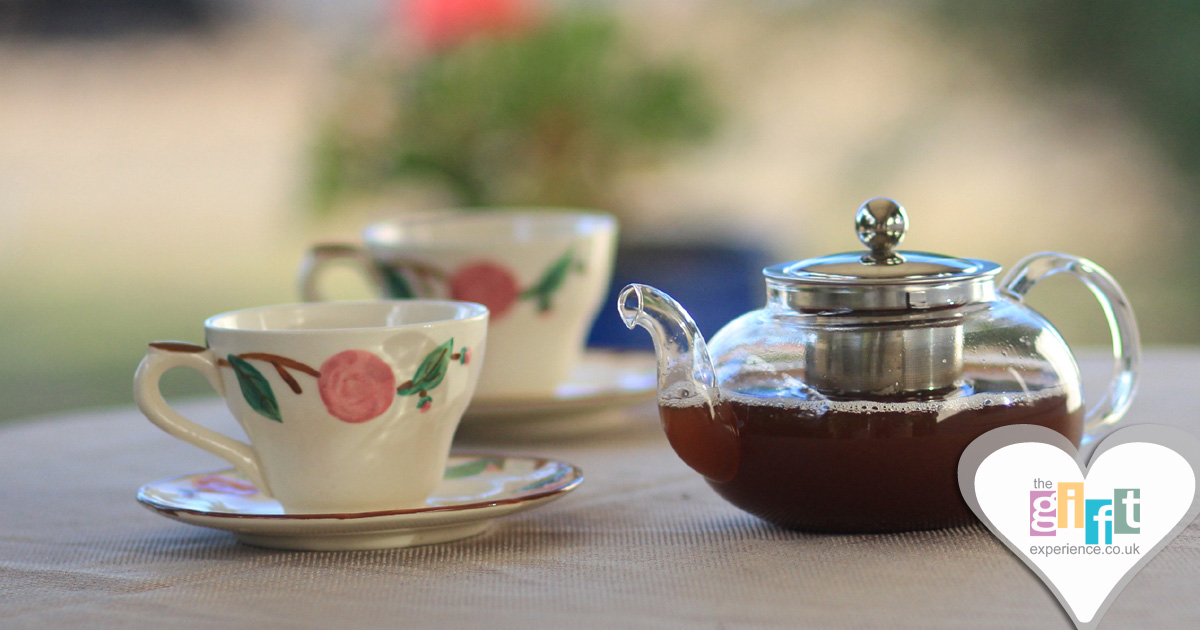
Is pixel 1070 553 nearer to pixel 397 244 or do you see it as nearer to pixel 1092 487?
pixel 1092 487

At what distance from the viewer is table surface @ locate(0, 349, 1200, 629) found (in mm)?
430

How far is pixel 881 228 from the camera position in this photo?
1.75 feet

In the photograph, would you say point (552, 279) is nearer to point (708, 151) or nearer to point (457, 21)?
point (457, 21)

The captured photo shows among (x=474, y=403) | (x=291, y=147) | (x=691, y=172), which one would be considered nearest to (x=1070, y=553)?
(x=474, y=403)

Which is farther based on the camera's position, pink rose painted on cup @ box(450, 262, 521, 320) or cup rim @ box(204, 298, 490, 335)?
pink rose painted on cup @ box(450, 262, 521, 320)

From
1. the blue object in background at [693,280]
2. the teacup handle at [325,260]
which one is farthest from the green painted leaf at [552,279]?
the blue object in background at [693,280]

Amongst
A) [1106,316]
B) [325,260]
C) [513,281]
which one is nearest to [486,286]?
[513,281]

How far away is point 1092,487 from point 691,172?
2.83 meters

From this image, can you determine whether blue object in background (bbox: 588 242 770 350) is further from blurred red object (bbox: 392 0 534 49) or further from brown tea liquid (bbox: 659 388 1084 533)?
brown tea liquid (bbox: 659 388 1084 533)

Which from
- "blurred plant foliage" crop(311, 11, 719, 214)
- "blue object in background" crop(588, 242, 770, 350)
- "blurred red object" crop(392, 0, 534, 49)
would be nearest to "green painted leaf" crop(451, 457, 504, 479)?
"blue object in background" crop(588, 242, 770, 350)

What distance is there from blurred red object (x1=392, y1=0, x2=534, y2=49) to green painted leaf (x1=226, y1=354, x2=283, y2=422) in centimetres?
151

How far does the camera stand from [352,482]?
55 cm

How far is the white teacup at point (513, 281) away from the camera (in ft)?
2.71

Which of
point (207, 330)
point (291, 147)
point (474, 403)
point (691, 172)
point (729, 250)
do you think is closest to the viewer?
point (207, 330)
